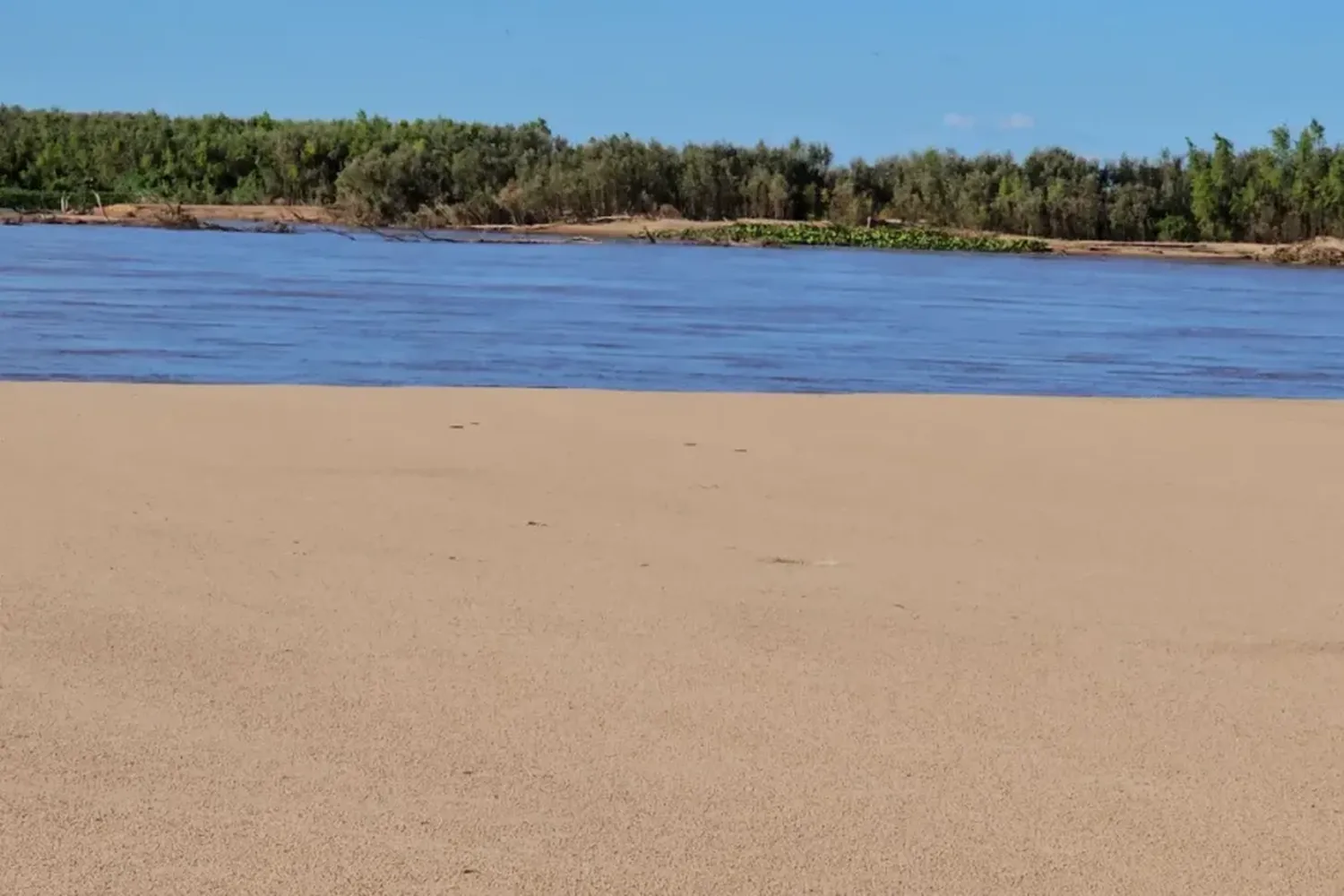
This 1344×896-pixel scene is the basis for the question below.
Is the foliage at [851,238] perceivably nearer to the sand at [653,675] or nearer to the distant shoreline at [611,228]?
the distant shoreline at [611,228]

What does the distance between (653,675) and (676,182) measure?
2904 inches

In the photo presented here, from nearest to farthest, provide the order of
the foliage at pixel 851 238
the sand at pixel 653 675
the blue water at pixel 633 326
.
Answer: the sand at pixel 653 675, the blue water at pixel 633 326, the foliage at pixel 851 238

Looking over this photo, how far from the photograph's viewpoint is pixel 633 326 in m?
18.5

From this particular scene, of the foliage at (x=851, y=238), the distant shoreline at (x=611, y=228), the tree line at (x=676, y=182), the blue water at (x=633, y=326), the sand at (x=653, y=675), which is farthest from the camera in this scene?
the tree line at (x=676, y=182)

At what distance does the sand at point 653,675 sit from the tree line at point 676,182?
214ft

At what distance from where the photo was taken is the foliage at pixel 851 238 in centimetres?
5931

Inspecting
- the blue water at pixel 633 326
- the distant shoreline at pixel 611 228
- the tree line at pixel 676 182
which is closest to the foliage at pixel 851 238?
the distant shoreline at pixel 611 228

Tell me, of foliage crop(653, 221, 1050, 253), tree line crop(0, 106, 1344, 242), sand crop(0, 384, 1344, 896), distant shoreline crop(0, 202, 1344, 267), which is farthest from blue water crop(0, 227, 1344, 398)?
tree line crop(0, 106, 1344, 242)

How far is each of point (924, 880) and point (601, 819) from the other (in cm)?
62

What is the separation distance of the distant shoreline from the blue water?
21.3 meters

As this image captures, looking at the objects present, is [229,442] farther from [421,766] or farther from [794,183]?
[794,183]

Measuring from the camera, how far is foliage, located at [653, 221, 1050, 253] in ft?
195

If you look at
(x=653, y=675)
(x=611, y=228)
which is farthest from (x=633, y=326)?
(x=611, y=228)

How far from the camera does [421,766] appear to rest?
3699 millimetres
